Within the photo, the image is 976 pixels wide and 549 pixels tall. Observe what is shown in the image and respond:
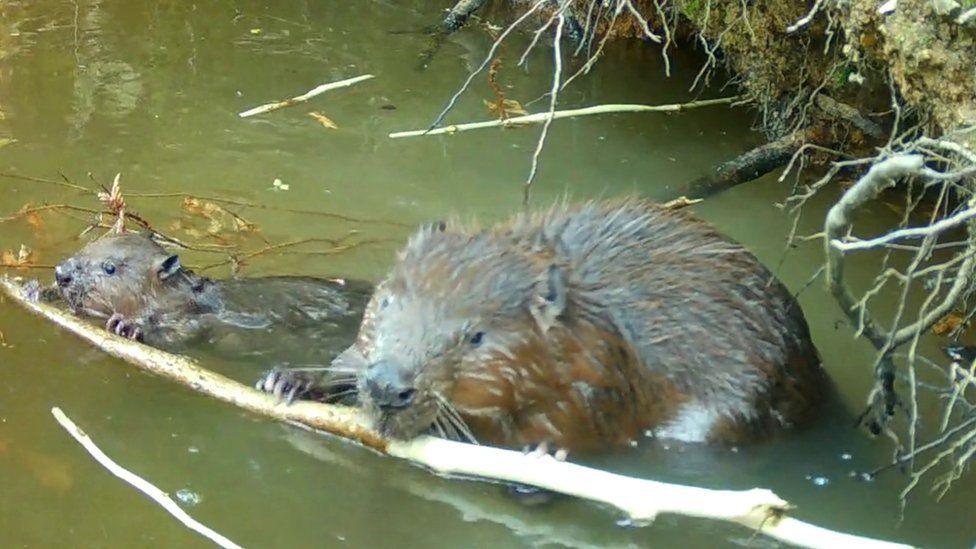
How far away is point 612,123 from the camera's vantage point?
6.11 metres

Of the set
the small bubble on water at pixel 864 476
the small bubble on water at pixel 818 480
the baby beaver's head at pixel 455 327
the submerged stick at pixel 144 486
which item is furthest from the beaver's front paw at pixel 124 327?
the small bubble on water at pixel 864 476

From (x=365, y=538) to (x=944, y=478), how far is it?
158cm

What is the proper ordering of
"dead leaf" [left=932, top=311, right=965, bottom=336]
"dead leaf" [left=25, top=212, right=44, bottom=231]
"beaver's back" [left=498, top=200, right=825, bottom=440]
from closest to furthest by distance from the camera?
1. "beaver's back" [left=498, top=200, right=825, bottom=440]
2. "dead leaf" [left=932, top=311, right=965, bottom=336]
3. "dead leaf" [left=25, top=212, right=44, bottom=231]

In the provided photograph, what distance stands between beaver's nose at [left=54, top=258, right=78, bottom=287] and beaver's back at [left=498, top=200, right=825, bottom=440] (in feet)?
5.29

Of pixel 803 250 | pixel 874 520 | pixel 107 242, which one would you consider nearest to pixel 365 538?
pixel 874 520

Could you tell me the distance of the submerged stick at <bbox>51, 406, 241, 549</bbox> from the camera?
8.96ft

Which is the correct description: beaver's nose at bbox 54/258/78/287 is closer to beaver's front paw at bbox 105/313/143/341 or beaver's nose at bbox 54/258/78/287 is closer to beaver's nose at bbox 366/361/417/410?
beaver's front paw at bbox 105/313/143/341

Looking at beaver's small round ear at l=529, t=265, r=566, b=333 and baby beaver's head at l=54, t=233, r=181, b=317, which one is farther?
baby beaver's head at l=54, t=233, r=181, b=317

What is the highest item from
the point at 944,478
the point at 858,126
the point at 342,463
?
the point at 858,126

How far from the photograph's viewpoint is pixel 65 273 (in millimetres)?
4160

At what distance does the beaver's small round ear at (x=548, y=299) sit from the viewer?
3.17 m

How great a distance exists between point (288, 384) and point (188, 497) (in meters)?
0.42

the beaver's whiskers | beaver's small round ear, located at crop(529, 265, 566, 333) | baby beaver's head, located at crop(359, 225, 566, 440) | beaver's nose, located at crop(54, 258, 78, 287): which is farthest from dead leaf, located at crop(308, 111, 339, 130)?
the beaver's whiskers

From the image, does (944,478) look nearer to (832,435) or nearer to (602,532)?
(832,435)
